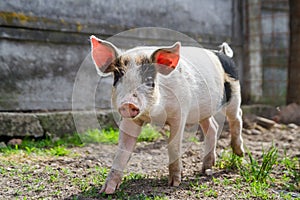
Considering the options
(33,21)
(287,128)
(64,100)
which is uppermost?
(33,21)

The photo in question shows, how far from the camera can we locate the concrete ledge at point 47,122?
548cm

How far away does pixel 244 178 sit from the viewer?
4.01 m

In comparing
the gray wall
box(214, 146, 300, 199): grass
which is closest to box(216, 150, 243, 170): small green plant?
box(214, 146, 300, 199): grass

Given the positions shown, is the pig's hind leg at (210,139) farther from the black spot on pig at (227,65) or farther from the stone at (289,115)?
the stone at (289,115)

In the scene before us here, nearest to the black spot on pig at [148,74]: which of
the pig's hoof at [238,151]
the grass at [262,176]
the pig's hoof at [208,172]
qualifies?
the grass at [262,176]

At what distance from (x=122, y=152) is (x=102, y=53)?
31.2 inches

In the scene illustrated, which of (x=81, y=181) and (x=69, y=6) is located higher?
(x=69, y=6)

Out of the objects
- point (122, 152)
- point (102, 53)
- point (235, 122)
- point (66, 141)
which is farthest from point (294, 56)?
point (102, 53)

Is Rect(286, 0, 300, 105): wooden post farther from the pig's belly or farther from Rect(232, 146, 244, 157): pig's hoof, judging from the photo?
the pig's belly

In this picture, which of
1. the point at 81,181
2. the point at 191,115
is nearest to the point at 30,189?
the point at 81,181

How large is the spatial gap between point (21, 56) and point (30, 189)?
283 centimetres

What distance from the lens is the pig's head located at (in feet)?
10.0

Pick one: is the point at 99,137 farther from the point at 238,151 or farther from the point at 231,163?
the point at 231,163

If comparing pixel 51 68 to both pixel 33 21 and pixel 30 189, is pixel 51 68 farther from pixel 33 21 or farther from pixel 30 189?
pixel 30 189
